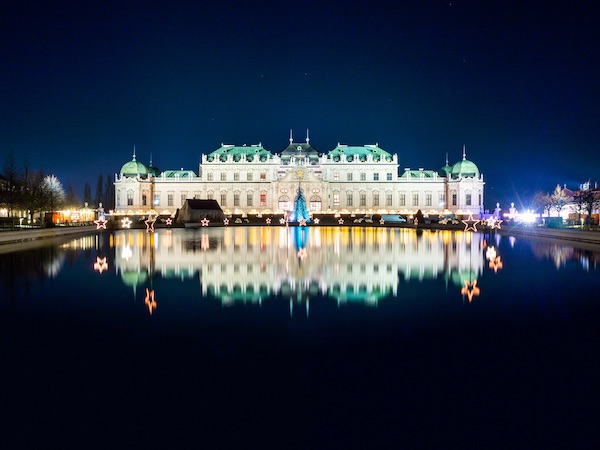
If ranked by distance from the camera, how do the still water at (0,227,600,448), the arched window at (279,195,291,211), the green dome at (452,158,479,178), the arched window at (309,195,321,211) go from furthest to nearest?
the green dome at (452,158,479,178) < the arched window at (279,195,291,211) < the arched window at (309,195,321,211) < the still water at (0,227,600,448)

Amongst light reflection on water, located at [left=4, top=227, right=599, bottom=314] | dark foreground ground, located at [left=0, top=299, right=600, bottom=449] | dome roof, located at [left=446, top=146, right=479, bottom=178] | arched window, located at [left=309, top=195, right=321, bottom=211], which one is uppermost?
dome roof, located at [left=446, top=146, right=479, bottom=178]

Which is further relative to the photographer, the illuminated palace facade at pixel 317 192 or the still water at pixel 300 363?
the illuminated palace facade at pixel 317 192

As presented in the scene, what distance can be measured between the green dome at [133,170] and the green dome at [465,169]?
199 feet

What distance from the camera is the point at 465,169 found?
9819 centimetres

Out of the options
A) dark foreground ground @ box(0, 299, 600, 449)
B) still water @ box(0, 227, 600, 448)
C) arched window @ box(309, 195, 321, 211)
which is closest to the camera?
dark foreground ground @ box(0, 299, 600, 449)

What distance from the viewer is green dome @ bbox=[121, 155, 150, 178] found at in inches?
3858

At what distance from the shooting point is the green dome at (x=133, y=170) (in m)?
98.0

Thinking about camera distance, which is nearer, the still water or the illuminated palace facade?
the still water

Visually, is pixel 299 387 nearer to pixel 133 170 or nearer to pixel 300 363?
pixel 300 363

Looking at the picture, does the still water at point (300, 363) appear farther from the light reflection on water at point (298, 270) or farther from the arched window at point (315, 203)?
the arched window at point (315, 203)

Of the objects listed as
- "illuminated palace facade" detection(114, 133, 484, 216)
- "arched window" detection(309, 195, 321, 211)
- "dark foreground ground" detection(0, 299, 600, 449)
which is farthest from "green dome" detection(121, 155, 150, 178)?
"dark foreground ground" detection(0, 299, 600, 449)

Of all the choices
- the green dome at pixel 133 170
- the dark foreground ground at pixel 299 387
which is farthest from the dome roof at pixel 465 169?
the dark foreground ground at pixel 299 387

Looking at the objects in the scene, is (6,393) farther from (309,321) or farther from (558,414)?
(558,414)

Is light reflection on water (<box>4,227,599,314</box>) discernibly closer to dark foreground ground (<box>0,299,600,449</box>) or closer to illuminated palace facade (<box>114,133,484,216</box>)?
dark foreground ground (<box>0,299,600,449</box>)
